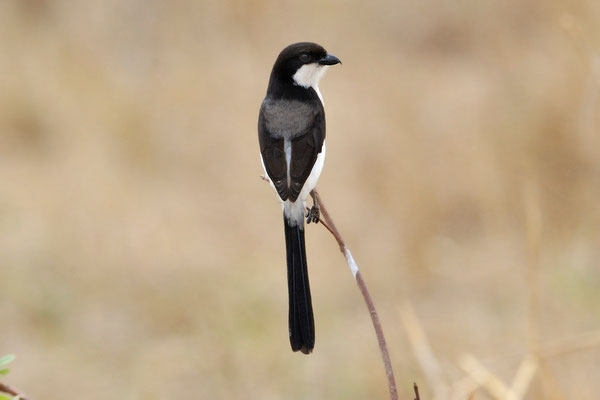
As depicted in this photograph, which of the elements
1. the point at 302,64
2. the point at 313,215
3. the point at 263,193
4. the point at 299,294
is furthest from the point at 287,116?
the point at 263,193

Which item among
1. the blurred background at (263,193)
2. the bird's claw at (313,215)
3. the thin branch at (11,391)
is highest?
the blurred background at (263,193)

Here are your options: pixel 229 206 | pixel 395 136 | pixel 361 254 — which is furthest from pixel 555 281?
pixel 229 206

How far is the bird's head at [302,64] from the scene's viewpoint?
3.57m

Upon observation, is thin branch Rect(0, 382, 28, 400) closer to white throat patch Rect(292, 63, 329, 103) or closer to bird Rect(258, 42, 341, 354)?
bird Rect(258, 42, 341, 354)

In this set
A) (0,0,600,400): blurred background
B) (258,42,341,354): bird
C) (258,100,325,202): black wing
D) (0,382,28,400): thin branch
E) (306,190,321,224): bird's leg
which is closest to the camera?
(0,382,28,400): thin branch

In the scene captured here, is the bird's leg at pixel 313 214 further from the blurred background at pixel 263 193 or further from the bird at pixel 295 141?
the blurred background at pixel 263 193

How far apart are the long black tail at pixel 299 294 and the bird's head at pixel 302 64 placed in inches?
A: 26.9

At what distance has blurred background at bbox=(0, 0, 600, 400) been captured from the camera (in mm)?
7391

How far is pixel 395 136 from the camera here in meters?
9.59

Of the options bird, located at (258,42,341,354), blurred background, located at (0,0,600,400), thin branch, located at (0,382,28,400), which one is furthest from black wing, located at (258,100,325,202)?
blurred background, located at (0,0,600,400)

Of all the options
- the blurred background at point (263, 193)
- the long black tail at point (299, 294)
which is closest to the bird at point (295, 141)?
the long black tail at point (299, 294)

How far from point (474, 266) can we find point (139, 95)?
3.87m

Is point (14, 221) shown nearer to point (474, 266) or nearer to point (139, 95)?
point (139, 95)

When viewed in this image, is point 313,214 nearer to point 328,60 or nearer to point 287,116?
point 287,116
